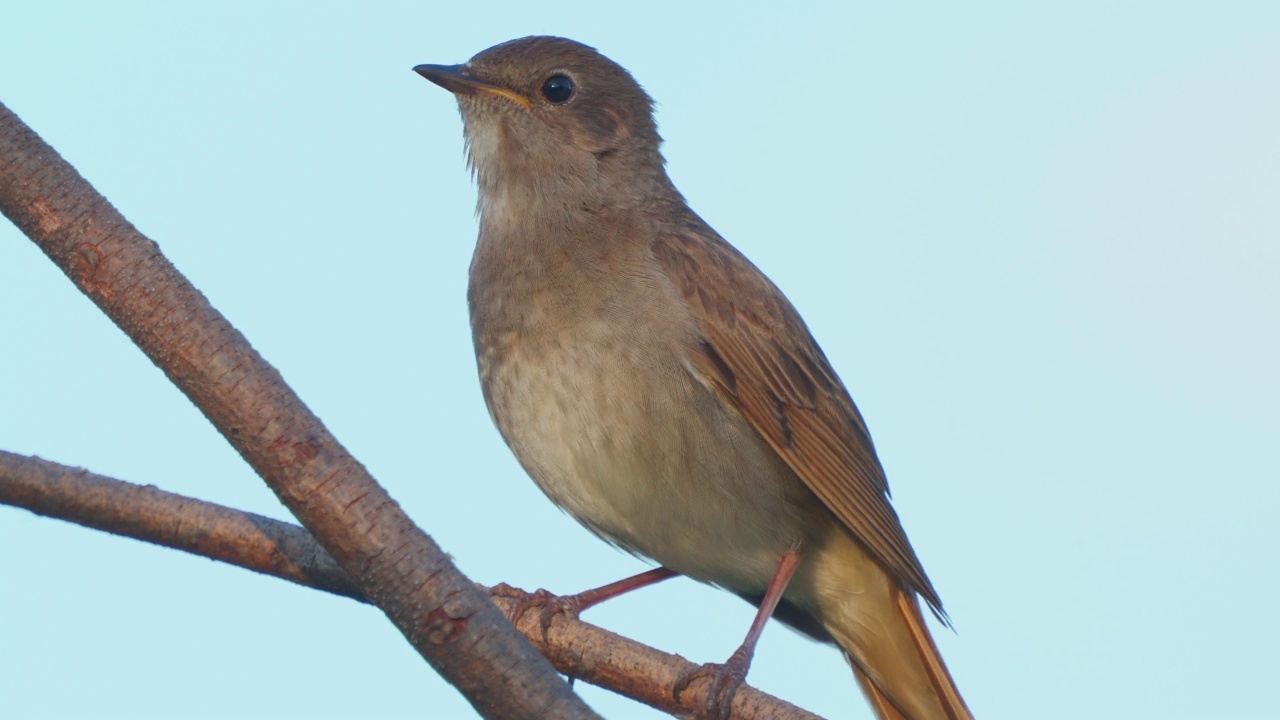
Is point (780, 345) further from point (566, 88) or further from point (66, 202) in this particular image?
point (66, 202)

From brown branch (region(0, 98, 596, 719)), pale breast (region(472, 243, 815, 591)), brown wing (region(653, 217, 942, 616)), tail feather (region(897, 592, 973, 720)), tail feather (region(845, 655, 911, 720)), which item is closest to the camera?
brown branch (region(0, 98, 596, 719))

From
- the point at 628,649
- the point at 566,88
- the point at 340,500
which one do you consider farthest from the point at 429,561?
the point at 566,88

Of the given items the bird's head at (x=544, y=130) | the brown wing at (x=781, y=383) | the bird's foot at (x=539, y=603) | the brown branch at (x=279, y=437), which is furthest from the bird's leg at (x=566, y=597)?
the brown branch at (x=279, y=437)

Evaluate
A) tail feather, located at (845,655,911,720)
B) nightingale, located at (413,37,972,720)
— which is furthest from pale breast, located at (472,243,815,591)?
tail feather, located at (845,655,911,720)

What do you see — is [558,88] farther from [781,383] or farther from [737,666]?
[737,666]

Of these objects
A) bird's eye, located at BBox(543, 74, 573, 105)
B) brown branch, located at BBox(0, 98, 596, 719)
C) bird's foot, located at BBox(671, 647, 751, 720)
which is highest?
bird's eye, located at BBox(543, 74, 573, 105)

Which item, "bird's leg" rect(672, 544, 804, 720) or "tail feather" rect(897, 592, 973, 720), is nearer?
"bird's leg" rect(672, 544, 804, 720)

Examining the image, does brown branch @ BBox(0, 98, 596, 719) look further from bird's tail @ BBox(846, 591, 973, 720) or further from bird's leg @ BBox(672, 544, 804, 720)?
bird's tail @ BBox(846, 591, 973, 720)
